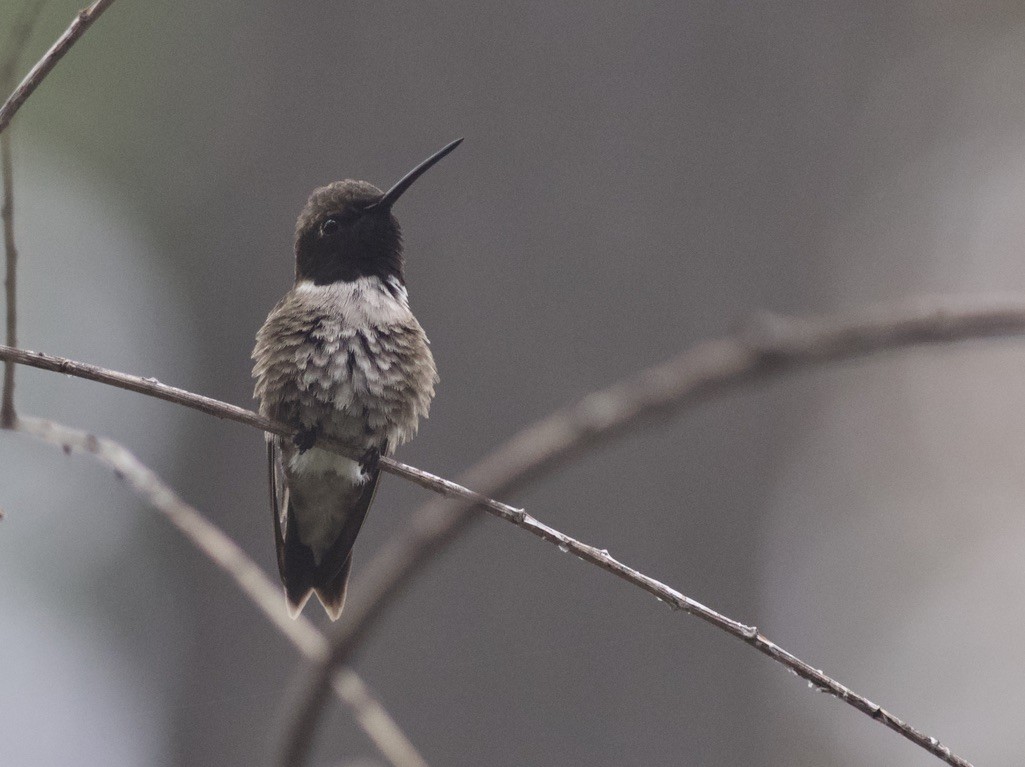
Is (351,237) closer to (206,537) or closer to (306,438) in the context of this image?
(306,438)

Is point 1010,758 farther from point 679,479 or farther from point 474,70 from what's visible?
point 474,70

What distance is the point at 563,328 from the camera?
537 cm

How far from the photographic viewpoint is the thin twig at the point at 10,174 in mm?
1989

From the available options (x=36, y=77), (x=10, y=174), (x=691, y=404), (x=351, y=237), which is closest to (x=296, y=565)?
(x=351, y=237)

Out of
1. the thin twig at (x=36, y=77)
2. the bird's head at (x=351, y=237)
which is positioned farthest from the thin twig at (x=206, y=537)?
the bird's head at (x=351, y=237)

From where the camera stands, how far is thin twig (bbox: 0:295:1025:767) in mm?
1565

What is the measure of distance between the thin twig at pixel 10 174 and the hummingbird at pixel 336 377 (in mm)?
1088

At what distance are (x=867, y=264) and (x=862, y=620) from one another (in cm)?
259

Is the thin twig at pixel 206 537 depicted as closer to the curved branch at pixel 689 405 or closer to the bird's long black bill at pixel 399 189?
the curved branch at pixel 689 405

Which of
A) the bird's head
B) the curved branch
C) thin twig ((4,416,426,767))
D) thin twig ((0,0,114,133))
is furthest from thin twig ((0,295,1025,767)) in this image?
the bird's head

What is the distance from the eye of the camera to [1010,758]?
26.2 ft

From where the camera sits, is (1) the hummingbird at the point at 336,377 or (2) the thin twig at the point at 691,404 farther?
(1) the hummingbird at the point at 336,377

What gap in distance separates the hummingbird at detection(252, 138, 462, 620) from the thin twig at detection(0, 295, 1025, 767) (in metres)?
1.40

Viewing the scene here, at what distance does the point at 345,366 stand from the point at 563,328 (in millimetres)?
2261
